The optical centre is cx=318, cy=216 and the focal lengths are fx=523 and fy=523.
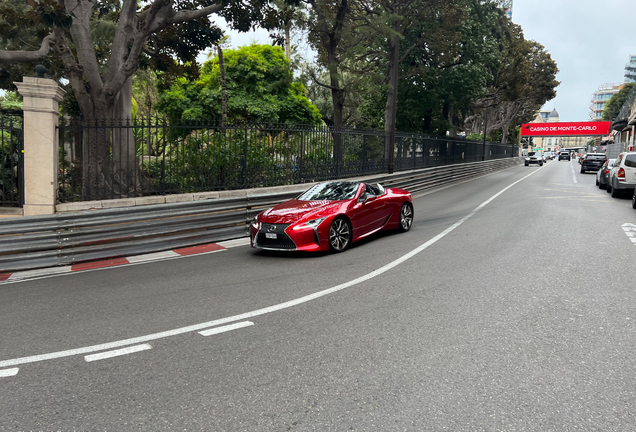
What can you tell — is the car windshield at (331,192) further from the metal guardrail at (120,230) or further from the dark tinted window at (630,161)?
the dark tinted window at (630,161)

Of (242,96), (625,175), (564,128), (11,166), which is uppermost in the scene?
(564,128)

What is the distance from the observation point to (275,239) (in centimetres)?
884

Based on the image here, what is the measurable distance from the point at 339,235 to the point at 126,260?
3689 mm

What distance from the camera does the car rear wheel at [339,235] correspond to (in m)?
9.06

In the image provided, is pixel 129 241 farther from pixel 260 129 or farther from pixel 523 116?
pixel 523 116

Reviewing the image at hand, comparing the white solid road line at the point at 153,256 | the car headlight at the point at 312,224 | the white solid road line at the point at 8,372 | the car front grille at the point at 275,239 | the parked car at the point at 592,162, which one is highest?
the parked car at the point at 592,162

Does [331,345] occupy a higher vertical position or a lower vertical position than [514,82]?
lower

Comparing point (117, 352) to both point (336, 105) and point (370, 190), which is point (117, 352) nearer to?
point (370, 190)

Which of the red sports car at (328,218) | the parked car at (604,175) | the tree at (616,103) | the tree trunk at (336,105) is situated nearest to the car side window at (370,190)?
the red sports car at (328,218)

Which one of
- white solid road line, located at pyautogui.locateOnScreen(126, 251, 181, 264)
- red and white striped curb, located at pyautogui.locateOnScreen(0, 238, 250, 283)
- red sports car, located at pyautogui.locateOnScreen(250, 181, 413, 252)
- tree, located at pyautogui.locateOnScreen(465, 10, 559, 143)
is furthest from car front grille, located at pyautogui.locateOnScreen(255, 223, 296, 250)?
tree, located at pyautogui.locateOnScreen(465, 10, 559, 143)

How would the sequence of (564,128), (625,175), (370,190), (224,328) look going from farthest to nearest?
1. (564,128)
2. (625,175)
3. (370,190)
4. (224,328)

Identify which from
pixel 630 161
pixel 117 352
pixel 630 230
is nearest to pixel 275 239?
pixel 117 352

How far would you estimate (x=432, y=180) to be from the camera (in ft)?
80.5

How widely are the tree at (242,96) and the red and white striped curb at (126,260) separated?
28.3 m
